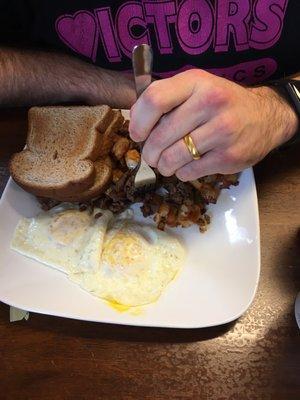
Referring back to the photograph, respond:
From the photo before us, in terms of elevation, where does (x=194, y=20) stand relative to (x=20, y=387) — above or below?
above

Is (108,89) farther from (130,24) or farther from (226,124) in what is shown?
(226,124)

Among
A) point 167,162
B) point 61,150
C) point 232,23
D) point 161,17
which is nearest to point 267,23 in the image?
point 232,23

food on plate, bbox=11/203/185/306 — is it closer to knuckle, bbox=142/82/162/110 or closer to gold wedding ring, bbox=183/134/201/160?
gold wedding ring, bbox=183/134/201/160

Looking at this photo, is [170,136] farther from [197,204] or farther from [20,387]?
[20,387]

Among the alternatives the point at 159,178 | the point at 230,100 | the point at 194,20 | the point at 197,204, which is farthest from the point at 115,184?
the point at 194,20

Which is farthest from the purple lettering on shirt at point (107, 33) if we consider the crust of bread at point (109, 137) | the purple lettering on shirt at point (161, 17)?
the crust of bread at point (109, 137)

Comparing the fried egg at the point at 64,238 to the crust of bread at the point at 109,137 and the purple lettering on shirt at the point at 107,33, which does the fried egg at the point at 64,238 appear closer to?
the crust of bread at the point at 109,137
